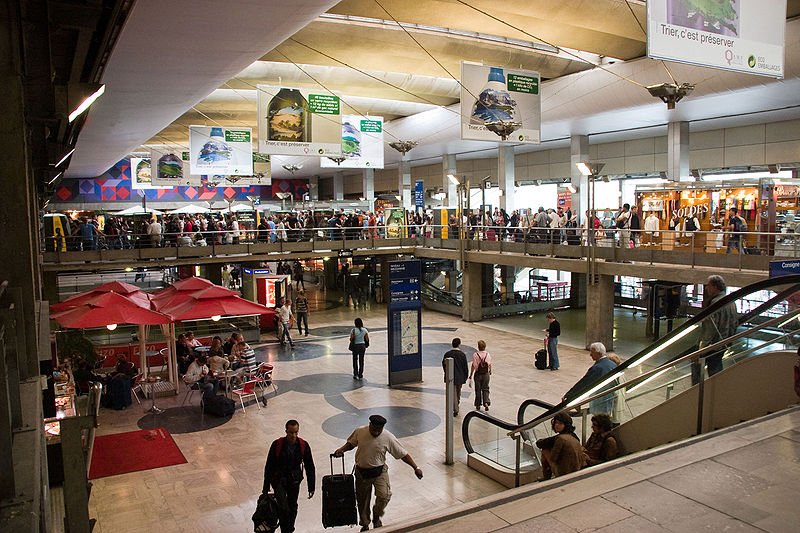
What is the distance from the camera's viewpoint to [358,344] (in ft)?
49.6

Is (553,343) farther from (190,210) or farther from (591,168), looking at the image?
(190,210)

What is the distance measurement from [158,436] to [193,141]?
49.9 ft

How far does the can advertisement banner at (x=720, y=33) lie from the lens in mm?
7551

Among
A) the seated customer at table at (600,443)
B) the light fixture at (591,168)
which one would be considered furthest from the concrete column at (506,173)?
the seated customer at table at (600,443)

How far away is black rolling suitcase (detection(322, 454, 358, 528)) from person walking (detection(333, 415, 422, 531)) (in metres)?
0.33

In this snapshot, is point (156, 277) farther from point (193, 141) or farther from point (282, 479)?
point (282, 479)

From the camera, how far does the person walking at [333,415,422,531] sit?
22.8ft

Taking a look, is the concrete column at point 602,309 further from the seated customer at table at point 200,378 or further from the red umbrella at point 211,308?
the seated customer at table at point 200,378

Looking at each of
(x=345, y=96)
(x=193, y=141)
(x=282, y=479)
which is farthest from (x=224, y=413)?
(x=345, y=96)

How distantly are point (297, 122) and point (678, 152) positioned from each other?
13.8 meters

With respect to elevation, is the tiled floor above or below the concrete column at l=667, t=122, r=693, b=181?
below

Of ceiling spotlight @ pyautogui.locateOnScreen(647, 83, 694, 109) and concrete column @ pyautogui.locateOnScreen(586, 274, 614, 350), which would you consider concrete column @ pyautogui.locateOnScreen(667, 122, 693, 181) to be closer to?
concrete column @ pyautogui.locateOnScreen(586, 274, 614, 350)

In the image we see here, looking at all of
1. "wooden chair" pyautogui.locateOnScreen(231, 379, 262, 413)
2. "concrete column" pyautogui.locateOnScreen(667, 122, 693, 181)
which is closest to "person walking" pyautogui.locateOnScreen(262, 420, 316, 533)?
"wooden chair" pyautogui.locateOnScreen(231, 379, 262, 413)

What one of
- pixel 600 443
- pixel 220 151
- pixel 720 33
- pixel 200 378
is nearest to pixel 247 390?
pixel 200 378
